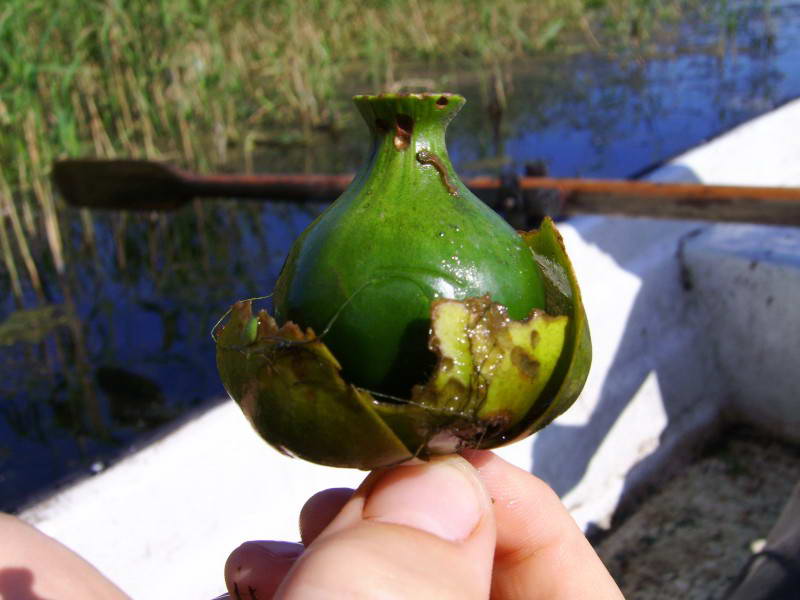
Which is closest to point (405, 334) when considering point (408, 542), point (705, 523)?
point (408, 542)

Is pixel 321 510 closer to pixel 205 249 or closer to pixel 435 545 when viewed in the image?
pixel 435 545

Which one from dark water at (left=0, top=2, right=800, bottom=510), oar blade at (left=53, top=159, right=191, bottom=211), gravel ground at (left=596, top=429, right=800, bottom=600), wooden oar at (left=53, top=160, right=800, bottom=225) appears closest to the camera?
gravel ground at (left=596, top=429, right=800, bottom=600)

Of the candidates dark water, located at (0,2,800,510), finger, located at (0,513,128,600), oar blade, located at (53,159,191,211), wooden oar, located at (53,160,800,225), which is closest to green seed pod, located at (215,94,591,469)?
finger, located at (0,513,128,600)

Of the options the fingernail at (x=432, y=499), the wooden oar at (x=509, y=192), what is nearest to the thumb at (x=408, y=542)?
the fingernail at (x=432, y=499)

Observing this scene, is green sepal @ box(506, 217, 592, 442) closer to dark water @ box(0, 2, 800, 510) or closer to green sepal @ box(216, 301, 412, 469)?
green sepal @ box(216, 301, 412, 469)

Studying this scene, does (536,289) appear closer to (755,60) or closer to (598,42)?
(755,60)

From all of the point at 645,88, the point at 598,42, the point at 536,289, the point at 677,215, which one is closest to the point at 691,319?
the point at 677,215
